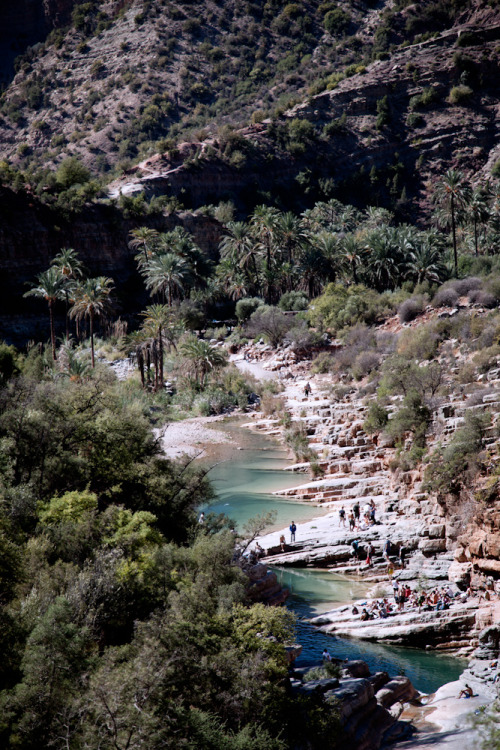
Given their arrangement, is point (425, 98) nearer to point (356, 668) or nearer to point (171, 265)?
point (171, 265)

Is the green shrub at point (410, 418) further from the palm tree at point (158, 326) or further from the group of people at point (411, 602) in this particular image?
the palm tree at point (158, 326)

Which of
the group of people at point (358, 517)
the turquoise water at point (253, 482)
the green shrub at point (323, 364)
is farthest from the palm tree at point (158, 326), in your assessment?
the group of people at point (358, 517)

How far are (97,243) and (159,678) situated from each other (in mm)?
72374

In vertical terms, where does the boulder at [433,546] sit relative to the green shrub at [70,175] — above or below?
below

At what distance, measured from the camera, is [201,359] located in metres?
54.9

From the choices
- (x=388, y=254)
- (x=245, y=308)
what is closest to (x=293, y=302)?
(x=245, y=308)

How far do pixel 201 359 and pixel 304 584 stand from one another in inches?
1286

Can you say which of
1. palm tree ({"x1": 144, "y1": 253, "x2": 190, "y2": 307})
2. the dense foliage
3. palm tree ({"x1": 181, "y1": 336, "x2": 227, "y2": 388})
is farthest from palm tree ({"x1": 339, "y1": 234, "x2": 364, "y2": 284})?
the dense foliage

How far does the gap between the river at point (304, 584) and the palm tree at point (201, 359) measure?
48.4 feet

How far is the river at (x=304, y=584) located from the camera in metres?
19.0

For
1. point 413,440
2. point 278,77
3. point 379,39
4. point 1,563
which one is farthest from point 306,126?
point 1,563

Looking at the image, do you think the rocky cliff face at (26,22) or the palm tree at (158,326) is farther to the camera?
the rocky cliff face at (26,22)

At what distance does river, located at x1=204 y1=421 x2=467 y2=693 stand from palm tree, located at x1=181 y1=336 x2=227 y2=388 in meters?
14.8

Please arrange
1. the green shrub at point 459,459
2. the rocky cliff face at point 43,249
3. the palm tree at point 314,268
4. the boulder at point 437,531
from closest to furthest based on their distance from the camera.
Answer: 1. the boulder at point 437,531
2. the green shrub at point 459,459
3. the rocky cliff face at point 43,249
4. the palm tree at point 314,268
